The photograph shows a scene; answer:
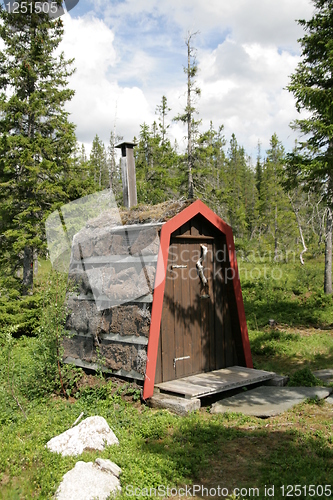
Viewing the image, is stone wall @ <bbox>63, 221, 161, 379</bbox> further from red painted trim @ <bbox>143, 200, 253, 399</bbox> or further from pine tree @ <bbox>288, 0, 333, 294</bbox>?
pine tree @ <bbox>288, 0, 333, 294</bbox>

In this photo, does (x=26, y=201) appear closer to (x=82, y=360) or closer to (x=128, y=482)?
(x=82, y=360)

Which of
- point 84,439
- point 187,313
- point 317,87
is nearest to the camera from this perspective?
point 84,439

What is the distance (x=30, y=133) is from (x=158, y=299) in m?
11.0

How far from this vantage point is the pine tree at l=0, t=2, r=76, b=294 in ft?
44.0

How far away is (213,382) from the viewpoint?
6.33 meters

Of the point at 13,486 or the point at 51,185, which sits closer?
the point at 13,486

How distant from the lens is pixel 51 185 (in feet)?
44.2

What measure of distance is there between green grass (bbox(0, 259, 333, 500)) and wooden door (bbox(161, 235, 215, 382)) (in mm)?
954

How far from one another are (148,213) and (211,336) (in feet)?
7.96

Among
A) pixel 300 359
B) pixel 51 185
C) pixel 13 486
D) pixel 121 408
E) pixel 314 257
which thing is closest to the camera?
pixel 13 486

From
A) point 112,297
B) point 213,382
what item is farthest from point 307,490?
point 112,297

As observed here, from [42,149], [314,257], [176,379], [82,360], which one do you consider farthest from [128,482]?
[314,257]
